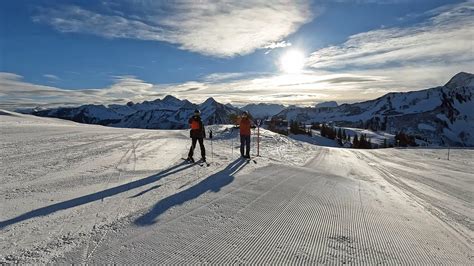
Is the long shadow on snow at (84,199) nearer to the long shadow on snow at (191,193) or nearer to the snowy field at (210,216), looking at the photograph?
the snowy field at (210,216)

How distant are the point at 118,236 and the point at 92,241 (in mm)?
333

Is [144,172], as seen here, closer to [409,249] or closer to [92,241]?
[92,241]

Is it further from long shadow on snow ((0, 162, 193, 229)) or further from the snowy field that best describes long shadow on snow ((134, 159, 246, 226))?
long shadow on snow ((0, 162, 193, 229))

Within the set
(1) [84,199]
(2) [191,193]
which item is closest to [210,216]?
(2) [191,193]

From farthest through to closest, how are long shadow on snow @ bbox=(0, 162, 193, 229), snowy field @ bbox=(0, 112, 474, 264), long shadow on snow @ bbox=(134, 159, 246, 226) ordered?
long shadow on snow @ bbox=(134, 159, 246, 226) < long shadow on snow @ bbox=(0, 162, 193, 229) < snowy field @ bbox=(0, 112, 474, 264)

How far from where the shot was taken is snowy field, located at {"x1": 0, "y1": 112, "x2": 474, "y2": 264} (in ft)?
13.9

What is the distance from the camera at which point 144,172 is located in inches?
358

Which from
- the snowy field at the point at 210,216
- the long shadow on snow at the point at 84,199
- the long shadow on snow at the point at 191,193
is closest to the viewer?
the snowy field at the point at 210,216

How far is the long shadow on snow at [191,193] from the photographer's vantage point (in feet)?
17.4

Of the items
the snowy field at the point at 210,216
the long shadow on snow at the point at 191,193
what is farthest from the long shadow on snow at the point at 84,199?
the long shadow on snow at the point at 191,193

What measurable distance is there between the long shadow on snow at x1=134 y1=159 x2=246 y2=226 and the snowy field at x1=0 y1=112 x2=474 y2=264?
0.02 m

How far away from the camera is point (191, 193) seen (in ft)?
23.0

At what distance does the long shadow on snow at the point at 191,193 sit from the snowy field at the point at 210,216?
2cm

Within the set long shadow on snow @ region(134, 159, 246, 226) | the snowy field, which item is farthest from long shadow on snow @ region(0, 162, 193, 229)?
long shadow on snow @ region(134, 159, 246, 226)
